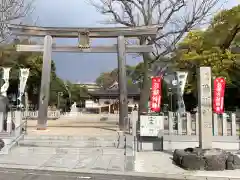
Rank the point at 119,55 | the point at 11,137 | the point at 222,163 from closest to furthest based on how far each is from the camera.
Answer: the point at 222,163, the point at 11,137, the point at 119,55

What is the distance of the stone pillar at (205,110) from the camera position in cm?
1076

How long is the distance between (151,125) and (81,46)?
723cm

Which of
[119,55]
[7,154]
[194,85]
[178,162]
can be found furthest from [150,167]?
[194,85]

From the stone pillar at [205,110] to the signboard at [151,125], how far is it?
267cm

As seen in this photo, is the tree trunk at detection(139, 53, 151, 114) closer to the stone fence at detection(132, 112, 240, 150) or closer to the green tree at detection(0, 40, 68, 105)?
the stone fence at detection(132, 112, 240, 150)

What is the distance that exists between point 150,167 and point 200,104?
2899 mm

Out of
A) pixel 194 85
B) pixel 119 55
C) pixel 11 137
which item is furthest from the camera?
pixel 194 85

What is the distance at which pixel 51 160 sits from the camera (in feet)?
35.7

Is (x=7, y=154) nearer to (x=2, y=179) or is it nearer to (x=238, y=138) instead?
(x=2, y=179)

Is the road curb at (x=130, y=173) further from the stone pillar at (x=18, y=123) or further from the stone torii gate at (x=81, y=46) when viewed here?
the stone torii gate at (x=81, y=46)

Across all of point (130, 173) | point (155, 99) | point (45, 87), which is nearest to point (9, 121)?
point (45, 87)

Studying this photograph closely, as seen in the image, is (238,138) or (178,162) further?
(238,138)

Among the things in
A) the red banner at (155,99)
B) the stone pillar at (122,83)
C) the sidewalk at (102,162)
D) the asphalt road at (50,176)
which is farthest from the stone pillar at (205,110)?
the stone pillar at (122,83)

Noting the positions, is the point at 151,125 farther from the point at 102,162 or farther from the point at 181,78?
the point at 181,78
